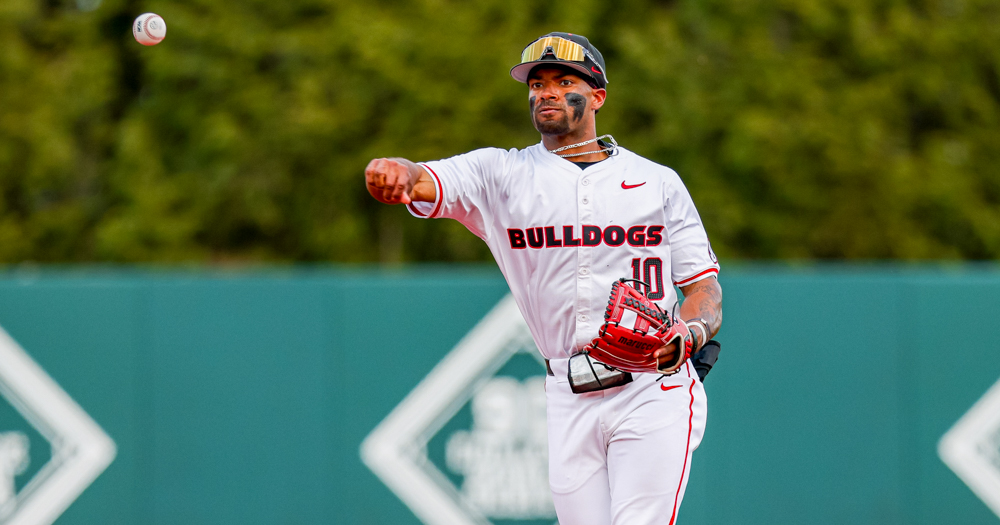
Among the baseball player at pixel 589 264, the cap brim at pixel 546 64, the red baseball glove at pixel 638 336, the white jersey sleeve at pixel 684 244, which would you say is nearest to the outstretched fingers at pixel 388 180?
the baseball player at pixel 589 264

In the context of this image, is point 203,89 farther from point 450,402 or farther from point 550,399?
point 550,399

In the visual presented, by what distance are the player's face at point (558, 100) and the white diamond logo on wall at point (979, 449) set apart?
442 centimetres

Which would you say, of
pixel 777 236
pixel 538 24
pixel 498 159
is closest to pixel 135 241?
pixel 538 24

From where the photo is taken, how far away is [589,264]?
3.68 meters

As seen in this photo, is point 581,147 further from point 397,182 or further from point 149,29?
point 149,29

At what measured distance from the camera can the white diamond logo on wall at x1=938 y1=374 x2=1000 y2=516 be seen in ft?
22.5

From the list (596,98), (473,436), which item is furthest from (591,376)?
(473,436)

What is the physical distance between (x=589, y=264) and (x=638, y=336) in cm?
45

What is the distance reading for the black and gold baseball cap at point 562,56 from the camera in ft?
12.0

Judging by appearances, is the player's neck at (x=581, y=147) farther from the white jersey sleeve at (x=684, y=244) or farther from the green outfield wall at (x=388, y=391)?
the green outfield wall at (x=388, y=391)

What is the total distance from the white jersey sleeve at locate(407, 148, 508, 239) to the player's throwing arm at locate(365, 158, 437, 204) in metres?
0.03

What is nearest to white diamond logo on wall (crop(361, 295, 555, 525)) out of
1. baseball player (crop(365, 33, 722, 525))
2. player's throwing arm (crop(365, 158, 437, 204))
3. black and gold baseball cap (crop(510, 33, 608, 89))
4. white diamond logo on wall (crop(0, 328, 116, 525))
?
white diamond logo on wall (crop(0, 328, 116, 525))

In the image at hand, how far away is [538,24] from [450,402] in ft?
28.1

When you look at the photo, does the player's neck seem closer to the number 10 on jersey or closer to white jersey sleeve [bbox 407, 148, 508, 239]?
white jersey sleeve [bbox 407, 148, 508, 239]
